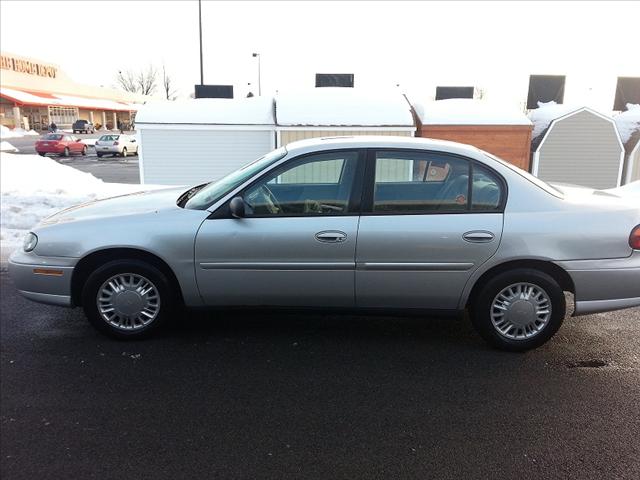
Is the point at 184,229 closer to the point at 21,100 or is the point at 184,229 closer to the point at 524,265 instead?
the point at 524,265

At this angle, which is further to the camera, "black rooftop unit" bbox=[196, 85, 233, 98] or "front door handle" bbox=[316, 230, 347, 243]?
"black rooftop unit" bbox=[196, 85, 233, 98]

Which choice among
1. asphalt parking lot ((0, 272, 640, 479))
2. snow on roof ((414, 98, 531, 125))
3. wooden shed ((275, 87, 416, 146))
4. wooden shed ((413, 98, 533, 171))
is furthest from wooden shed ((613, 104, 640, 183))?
asphalt parking lot ((0, 272, 640, 479))

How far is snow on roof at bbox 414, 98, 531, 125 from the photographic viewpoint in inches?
413

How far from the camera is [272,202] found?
3.81 meters

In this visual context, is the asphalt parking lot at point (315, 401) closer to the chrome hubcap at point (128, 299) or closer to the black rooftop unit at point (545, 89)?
the chrome hubcap at point (128, 299)

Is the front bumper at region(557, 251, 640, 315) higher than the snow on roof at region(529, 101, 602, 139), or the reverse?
the snow on roof at region(529, 101, 602, 139)

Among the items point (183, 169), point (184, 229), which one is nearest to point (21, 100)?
point (183, 169)

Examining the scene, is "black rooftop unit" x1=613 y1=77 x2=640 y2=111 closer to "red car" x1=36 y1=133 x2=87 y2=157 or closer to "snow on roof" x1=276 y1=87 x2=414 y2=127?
"snow on roof" x1=276 y1=87 x2=414 y2=127

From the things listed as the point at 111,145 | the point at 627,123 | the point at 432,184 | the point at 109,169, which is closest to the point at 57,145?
the point at 111,145

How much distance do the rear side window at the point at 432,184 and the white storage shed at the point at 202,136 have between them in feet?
24.8

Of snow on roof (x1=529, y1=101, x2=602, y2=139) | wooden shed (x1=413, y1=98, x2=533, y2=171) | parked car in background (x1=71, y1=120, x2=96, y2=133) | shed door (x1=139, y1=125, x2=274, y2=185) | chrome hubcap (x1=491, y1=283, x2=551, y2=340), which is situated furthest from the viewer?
parked car in background (x1=71, y1=120, x2=96, y2=133)

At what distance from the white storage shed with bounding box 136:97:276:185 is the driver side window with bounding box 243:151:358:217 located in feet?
24.0

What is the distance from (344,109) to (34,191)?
21.3 ft

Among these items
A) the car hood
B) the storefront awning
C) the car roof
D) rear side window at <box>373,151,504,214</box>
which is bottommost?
the car hood
